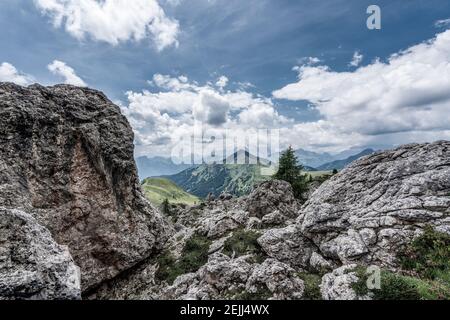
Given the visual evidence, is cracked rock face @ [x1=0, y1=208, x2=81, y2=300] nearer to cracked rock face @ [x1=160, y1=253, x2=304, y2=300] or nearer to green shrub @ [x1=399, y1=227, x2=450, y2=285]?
cracked rock face @ [x1=160, y1=253, x2=304, y2=300]

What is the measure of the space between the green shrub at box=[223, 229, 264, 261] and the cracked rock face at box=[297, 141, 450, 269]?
18.3 feet

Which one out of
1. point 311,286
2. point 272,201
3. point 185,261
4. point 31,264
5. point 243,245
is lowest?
point 185,261

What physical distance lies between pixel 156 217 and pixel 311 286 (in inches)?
880

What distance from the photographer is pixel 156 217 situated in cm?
3522

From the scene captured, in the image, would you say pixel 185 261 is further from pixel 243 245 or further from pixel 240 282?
pixel 240 282

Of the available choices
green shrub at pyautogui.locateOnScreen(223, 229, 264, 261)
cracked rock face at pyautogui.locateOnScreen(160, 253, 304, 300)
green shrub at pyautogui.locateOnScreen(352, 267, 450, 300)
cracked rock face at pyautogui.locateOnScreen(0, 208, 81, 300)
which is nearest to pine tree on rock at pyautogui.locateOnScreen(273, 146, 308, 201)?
green shrub at pyautogui.locateOnScreen(223, 229, 264, 261)

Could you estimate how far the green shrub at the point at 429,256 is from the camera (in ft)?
55.9

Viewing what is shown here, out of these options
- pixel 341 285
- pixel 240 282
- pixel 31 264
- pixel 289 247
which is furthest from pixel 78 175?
pixel 341 285

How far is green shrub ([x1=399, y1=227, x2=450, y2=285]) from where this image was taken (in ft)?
55.9

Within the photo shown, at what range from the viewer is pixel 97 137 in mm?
29703

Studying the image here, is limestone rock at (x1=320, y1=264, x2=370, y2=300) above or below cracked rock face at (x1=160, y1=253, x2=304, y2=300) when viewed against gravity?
above

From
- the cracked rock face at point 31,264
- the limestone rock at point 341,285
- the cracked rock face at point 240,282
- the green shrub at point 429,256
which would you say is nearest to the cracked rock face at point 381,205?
the green shrub at point 429,256

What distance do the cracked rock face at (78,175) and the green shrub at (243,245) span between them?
378 inches

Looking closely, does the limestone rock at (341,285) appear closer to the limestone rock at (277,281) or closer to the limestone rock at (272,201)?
the limestone rock at (277,281)
